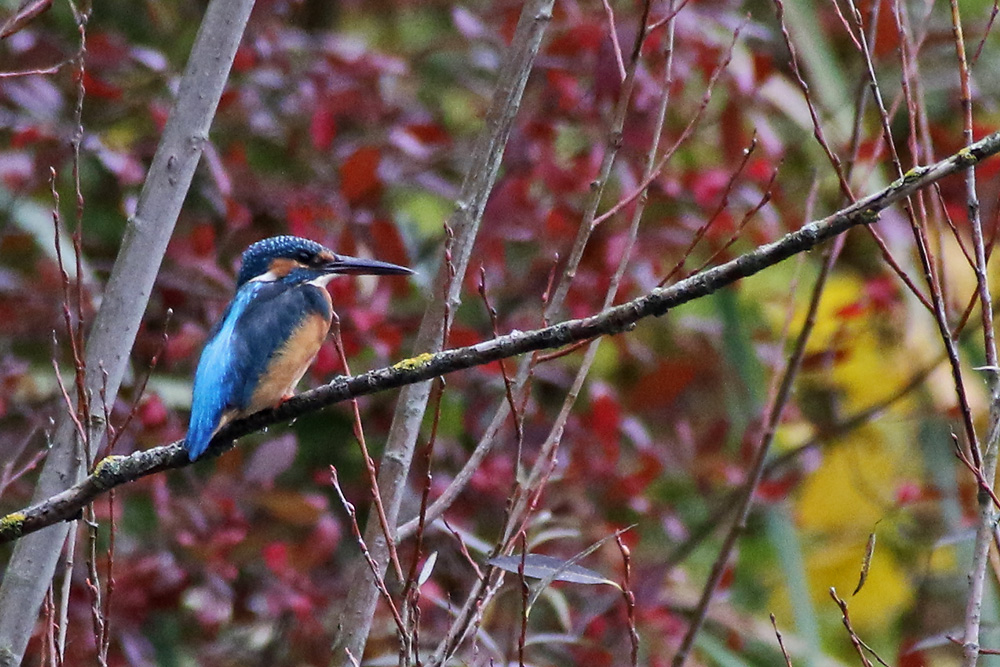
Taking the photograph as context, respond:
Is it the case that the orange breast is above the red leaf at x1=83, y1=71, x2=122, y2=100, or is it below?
below

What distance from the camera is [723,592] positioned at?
302 cm

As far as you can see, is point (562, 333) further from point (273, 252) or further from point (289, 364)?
point (273, 252)

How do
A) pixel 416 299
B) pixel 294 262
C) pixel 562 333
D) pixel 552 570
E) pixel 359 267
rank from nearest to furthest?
pixel 562 333
pixel 552 570
pixel 359 267
pixel 294 262
pixel 416 299

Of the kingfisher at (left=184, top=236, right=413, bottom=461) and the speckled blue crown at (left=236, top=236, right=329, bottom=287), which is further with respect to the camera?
the speckled blue crown at (left=236, top=236, right=329, bottom=287)

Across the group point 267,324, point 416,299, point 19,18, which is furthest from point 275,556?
point 19,18

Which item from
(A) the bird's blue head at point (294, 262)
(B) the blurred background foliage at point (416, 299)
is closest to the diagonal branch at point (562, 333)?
(A) the bird's blue head at point (294, 262)

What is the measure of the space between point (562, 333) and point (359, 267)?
1.22 m

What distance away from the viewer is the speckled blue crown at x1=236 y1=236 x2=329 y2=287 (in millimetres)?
2789

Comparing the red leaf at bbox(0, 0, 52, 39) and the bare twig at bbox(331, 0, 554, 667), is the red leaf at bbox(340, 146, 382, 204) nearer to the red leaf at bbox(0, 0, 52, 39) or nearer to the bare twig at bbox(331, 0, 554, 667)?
the bare twig at bbox(331, 0, 554, 667)

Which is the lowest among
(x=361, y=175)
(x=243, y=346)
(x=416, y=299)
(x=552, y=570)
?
(x=552, y=570)

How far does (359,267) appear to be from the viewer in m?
2.69

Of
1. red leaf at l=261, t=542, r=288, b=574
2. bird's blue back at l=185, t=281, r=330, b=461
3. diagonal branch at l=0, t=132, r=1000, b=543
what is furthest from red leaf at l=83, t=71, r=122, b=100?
diagonal branch at l=0, t=132, r=1000, b=543

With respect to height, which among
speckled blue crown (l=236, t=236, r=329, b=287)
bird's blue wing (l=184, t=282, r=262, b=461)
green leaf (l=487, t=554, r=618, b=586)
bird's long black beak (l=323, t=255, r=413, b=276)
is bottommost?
green leaf (l=487, t=554, r=618, b=586)

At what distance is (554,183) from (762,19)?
2.23 m
